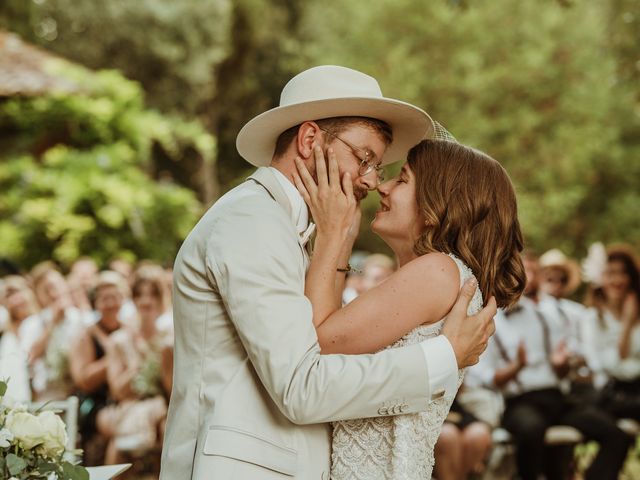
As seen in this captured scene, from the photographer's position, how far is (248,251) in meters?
2.61

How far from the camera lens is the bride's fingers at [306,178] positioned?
3.00 meters

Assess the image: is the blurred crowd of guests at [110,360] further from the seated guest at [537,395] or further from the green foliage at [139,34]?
the green foliage at [139,34]

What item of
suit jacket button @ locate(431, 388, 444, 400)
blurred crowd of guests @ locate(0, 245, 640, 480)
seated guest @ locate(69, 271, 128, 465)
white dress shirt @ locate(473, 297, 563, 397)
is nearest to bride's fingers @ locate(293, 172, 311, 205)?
suit jacket button @ locate(431, 388, 444, 400)

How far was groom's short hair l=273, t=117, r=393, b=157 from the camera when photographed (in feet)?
10.1

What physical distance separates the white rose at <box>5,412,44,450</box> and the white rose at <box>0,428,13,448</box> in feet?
0.07

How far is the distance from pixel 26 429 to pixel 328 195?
3.93 feet

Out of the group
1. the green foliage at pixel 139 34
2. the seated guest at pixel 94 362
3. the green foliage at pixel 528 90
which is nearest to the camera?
the seated guest at pixel 94 362

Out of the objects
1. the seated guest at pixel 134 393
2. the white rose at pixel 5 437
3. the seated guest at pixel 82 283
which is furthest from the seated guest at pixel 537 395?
the white rose at pixel 5 437

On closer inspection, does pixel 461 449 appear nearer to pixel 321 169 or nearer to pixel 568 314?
pixel 568 314

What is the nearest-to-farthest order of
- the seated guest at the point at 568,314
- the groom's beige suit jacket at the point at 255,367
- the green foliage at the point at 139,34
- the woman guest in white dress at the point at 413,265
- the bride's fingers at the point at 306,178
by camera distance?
the groom's beige suit jacket at the point at 255,367
the woman guest in white dress at the point at 413,265
the bride's fingers at the point at 306,178
the seated guest at the point at 568,314
the green foliage at the point at 139,34

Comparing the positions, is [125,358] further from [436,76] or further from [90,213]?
[436,76]

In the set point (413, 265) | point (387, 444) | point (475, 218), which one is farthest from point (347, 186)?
point (387, 444)

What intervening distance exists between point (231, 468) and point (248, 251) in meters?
0.64

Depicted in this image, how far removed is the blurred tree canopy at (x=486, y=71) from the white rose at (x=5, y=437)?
19906mm
